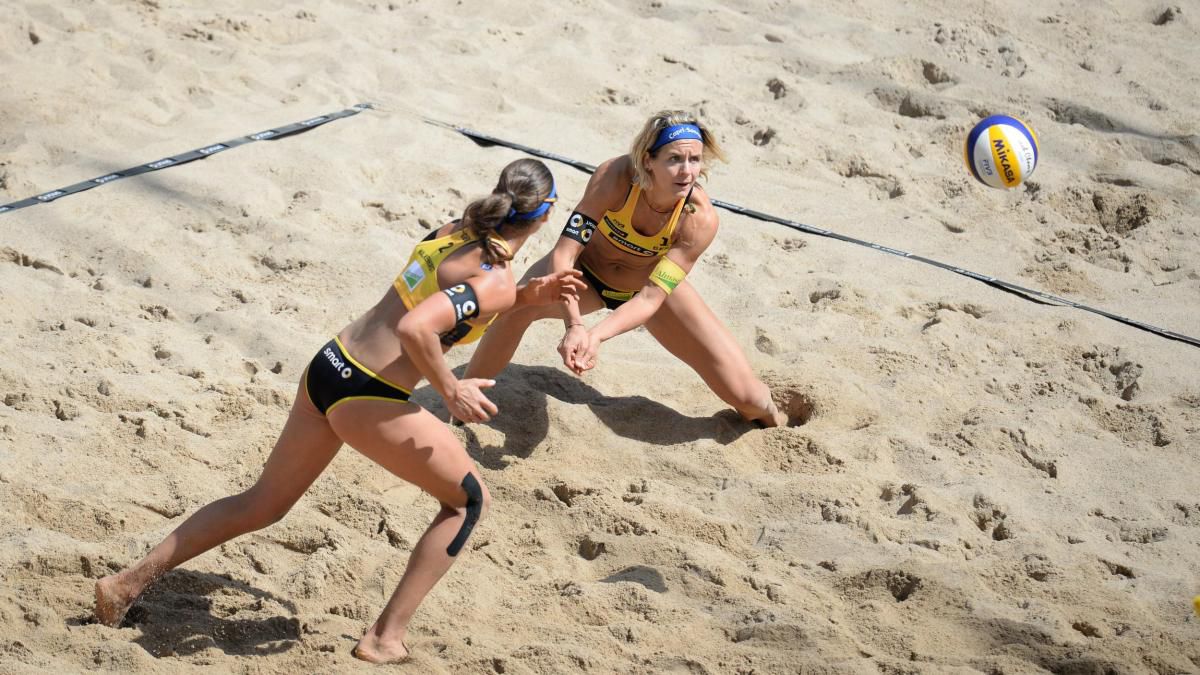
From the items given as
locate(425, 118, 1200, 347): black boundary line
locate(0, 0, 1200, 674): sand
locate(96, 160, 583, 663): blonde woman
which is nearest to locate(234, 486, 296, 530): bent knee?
locate(96, 160, 583, 663): blonde woman

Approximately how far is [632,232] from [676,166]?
422 millimetres

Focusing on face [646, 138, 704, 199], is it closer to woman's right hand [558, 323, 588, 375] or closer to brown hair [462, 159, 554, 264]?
woman's right hand [558, 323, 588, 375]

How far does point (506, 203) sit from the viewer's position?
12.0 feet

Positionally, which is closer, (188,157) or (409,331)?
(409,331)

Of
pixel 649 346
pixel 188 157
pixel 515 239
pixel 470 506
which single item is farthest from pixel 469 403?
pixel 188 157

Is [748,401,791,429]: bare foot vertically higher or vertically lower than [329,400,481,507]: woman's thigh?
higher

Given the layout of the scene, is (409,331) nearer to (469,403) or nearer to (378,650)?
(469,403)

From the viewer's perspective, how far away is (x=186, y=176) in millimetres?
6445

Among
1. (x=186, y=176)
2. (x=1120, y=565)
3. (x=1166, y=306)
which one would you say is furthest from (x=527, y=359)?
(x=1166, y=306)

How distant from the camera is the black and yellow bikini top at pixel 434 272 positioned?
12.2ft

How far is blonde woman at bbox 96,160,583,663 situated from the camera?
11.9 feet

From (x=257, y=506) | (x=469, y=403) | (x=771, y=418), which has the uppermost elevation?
(x=771, y=418)

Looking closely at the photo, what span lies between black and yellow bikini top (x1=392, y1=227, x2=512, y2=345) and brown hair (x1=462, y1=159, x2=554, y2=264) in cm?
2

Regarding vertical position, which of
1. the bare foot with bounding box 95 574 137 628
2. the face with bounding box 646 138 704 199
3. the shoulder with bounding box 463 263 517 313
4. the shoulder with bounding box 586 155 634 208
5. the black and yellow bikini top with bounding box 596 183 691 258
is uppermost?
the face with bounding box 646 138 704 199
